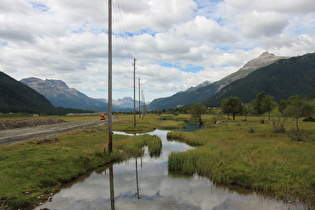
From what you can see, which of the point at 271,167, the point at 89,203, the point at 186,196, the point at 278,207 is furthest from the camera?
the point at 271,167

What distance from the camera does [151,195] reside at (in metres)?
16.0

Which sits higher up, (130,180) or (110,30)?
(110,30)

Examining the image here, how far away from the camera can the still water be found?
1402 cm

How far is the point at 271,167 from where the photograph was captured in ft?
63.2


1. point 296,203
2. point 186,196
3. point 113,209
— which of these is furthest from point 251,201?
point 113,209

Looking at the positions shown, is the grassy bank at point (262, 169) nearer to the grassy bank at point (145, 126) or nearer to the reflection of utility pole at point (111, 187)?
the reflection of utility pole at point (111, 187)

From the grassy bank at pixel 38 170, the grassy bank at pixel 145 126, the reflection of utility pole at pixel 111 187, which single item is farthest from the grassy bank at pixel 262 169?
the grassy bank at pixel 145 126

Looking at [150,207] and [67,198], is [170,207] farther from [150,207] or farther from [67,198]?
[67,198]

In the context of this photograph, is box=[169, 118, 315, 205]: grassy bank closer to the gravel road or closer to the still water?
the still water

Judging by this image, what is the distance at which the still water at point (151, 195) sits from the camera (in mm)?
14023

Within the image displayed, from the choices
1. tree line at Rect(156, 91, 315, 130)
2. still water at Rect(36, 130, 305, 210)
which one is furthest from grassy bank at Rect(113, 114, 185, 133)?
still water at Rect(36, 130, 305, 210)

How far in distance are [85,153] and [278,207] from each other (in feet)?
66.8

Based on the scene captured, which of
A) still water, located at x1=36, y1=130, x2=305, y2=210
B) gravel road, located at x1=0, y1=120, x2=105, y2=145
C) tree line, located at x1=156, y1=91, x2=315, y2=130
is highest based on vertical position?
tree line, located at x1=156, y1=91, x2=315, y2=130

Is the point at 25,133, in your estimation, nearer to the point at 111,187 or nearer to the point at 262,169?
the point at 111,187
